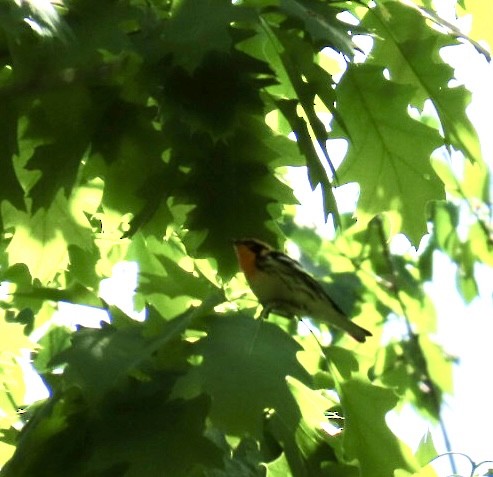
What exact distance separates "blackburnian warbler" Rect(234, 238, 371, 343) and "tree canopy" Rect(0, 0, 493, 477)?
0.05 metres

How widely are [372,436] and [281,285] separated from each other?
1.73ft

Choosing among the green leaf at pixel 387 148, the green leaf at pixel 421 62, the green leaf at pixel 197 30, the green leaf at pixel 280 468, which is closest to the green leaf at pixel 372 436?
the green leaf at pixel 280 468

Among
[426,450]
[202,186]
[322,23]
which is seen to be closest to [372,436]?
[426,450]

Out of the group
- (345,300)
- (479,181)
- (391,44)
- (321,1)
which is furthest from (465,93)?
(479,181)

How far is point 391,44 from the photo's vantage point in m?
2.83

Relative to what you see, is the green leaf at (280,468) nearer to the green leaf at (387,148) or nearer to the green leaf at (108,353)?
the green leaf at (108,353)

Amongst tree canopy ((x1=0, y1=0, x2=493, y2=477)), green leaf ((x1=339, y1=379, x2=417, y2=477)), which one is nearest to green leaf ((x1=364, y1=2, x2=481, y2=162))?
tree canopy ((x1=0, y1=0, x2=493, y2=477))

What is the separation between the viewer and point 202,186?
8.28ft

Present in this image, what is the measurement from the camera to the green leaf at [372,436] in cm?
250

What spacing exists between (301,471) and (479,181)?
3081 millimetres

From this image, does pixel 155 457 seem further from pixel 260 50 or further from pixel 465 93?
pixel 465 93

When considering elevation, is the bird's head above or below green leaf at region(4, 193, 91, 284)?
below

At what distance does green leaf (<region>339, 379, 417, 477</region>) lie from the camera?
2498 millimetres

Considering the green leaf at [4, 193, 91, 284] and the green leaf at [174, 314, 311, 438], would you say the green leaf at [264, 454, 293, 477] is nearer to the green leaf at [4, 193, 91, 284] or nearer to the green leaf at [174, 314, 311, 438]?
the green leaf at [174, 314, 311, 438]
